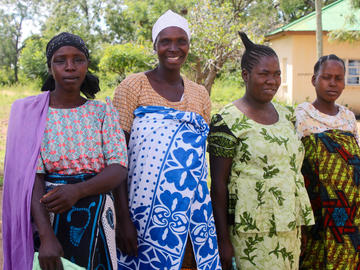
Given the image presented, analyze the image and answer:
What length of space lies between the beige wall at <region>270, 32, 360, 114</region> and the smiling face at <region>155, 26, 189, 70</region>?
39.0 ft

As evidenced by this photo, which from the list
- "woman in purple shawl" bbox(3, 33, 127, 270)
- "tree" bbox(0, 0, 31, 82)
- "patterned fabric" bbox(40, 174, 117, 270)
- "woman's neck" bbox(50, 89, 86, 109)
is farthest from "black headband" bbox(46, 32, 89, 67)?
"tree" bbox(0, 0, 31, 82)

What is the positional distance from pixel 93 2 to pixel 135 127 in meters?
28.3

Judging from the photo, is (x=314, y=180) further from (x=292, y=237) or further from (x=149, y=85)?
(x=149, y=85)

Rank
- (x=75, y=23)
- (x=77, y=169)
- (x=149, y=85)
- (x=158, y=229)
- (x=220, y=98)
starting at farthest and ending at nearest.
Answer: (x=75, y=23) → (x=220, y=98) → (x=149, y=85) → (x=158, y=229) → (x=77, y=169)

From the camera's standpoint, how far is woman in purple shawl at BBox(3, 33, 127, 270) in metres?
1.76

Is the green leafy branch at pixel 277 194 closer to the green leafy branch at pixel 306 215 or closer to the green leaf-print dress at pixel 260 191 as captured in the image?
the green leaf-print dress at pixel 260 191

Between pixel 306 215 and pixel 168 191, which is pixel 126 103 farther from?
pixel 306 215

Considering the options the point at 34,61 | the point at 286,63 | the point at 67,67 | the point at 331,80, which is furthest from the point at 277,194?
the point at 34,61

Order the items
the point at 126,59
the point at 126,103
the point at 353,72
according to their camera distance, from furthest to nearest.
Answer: the point at 126,59 < the point at 353,72 < the point at 126,103

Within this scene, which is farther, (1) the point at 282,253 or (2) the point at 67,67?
(1) the point at 282,253

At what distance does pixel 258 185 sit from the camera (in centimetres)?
225

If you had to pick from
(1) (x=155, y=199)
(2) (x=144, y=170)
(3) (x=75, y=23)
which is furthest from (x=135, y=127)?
(3) (x=75, y=23)

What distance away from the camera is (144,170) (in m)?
2.10

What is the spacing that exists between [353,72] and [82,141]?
13919mm
